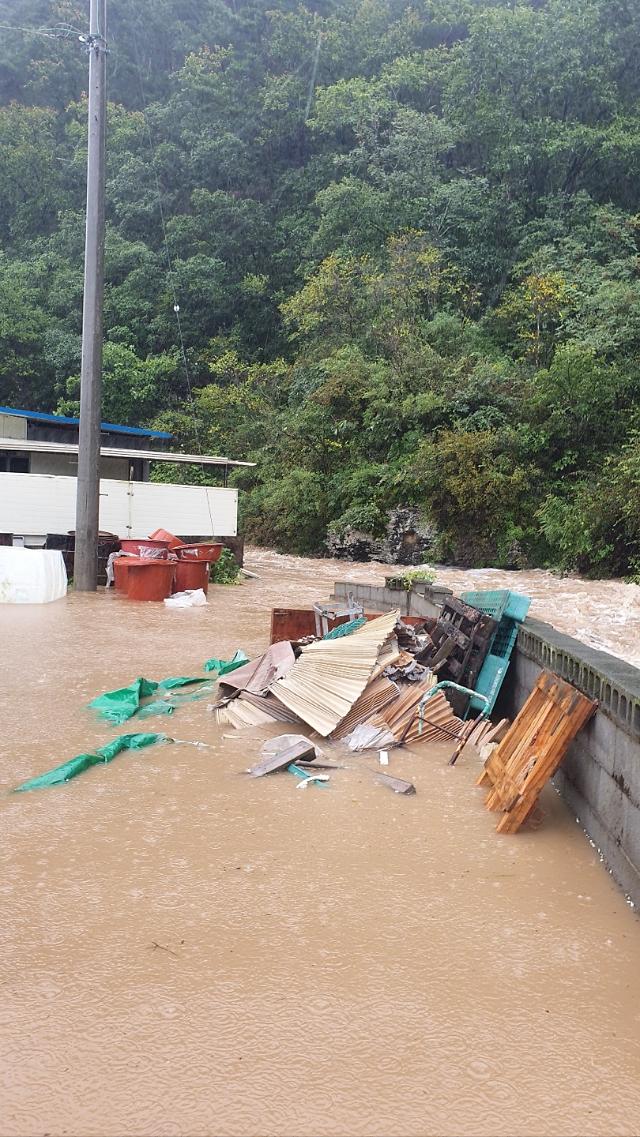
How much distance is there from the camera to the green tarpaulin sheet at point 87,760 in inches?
213

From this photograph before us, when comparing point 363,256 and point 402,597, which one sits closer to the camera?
point 402,597

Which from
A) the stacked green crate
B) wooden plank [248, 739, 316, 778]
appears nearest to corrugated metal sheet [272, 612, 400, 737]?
wooden plank [248, 739, 316, 778]

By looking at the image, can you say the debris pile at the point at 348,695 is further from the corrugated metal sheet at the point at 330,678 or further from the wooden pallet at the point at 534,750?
the wooden pallet at the point at 534,750

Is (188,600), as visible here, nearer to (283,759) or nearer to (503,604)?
(503,604)

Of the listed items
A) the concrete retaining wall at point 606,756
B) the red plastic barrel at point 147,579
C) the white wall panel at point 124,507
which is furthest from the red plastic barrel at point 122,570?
the concrete retaining wall at point 606,756

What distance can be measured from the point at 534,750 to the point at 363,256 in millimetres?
31659

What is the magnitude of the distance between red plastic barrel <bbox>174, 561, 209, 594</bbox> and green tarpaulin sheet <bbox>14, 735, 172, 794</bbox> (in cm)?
915

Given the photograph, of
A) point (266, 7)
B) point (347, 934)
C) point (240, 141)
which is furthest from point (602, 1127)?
point (266, 7)

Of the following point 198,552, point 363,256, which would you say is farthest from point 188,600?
point 363,256

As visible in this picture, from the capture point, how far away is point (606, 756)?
457 cm

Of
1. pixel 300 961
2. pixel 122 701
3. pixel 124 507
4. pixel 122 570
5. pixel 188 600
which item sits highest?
pixel 124 507

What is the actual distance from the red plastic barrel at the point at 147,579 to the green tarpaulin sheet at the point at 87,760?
854 centimetres

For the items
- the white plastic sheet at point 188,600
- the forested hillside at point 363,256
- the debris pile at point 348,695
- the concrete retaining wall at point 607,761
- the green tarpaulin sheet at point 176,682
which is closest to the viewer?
the concrete retaining wall at point 607,761

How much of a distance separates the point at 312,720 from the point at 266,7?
54.9 metres
